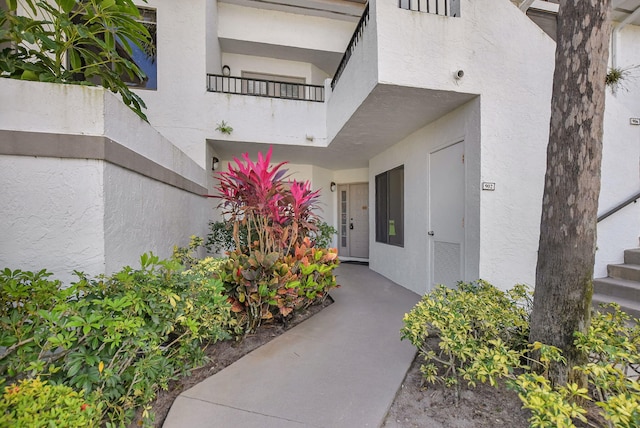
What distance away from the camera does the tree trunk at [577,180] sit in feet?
6.07

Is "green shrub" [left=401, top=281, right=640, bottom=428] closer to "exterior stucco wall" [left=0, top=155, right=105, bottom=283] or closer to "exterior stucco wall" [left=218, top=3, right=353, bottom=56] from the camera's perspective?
"exterior stucco wall" [left=0, top=155, right=105, bottom=283]

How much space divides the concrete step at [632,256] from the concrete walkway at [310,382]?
10.6ft

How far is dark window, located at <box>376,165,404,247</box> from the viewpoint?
5496 millimetres

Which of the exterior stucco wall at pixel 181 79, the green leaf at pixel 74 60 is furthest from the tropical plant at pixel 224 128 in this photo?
the green leaf at pixel 74 60

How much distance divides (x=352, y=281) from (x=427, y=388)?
3535mm

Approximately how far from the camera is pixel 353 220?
8.34 meters

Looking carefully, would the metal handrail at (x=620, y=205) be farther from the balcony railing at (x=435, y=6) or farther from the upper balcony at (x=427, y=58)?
the balcony railing at (x=435, y=6)

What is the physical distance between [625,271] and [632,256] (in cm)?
34

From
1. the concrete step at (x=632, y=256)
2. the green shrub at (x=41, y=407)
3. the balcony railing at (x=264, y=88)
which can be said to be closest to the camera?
the green shrub at (x=41, y=407)

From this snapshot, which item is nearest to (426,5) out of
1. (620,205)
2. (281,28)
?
(620,205)

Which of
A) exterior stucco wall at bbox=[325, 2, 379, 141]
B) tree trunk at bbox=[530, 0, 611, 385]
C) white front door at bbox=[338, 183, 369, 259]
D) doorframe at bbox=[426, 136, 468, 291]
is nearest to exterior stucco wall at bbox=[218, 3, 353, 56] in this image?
exterior stucco wall at bbox=[325, 2, 379, 141]

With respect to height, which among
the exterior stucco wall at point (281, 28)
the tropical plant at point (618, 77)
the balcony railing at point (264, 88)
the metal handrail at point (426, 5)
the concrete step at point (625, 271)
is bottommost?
the concrete step at point (625, 271)

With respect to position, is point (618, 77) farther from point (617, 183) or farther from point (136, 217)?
point (136, 217)

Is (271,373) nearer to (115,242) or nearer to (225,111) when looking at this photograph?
(115,242)
